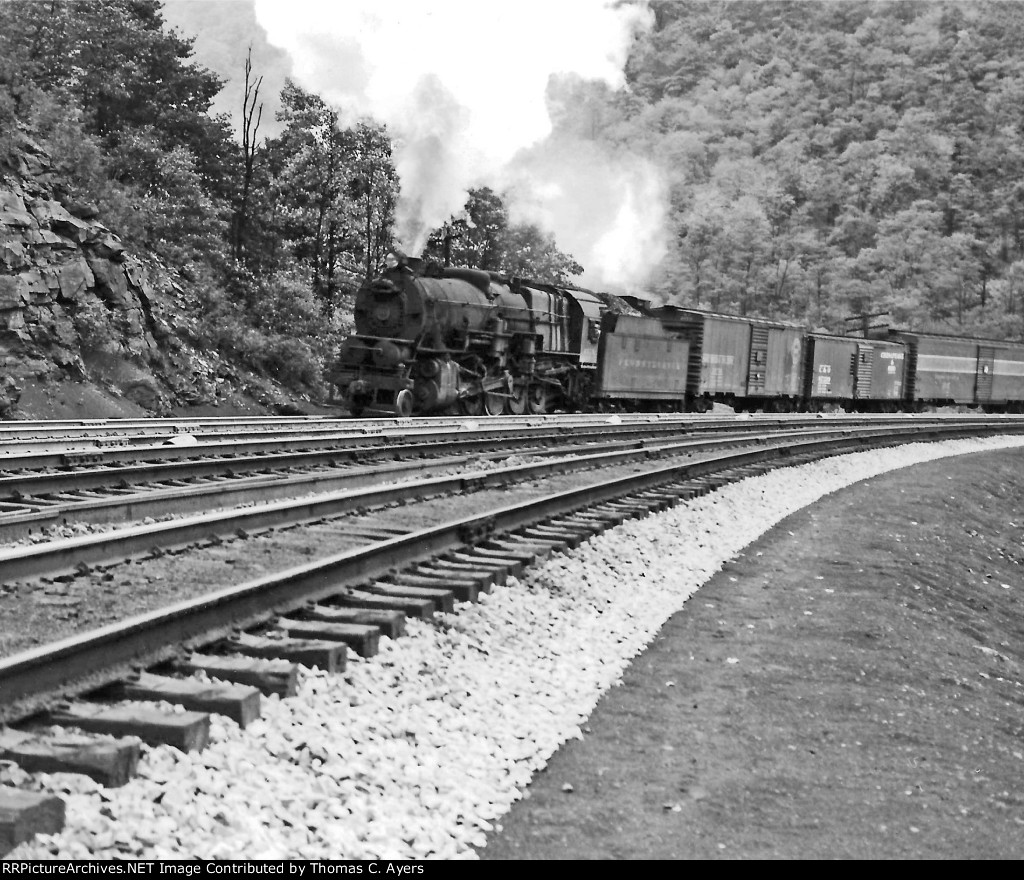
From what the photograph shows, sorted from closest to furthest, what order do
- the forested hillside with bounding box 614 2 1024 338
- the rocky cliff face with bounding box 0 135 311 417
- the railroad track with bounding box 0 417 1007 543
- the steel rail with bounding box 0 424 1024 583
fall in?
1. the steel rail with bounding box 0 424 1024 583
2. the railroad track with bounding box 0 417 1007 543
3. the rocky cliff face with bounding box 0 135 311 417
4. the forested hillside with bounding box 614 2 1024 338

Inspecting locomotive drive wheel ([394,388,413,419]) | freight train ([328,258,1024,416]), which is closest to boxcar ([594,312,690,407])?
freight train ([328,258,1024,416])

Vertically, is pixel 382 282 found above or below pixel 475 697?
above

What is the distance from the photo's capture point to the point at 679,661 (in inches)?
261

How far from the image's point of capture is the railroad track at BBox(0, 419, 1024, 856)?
159 inches

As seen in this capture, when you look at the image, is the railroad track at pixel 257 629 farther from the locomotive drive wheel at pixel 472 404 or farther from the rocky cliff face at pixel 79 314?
the locomotive drive wheel at pixel 472 404

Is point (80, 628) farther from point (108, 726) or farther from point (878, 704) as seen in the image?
point (878, 704)

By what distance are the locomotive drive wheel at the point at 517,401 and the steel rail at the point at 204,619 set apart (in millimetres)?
15519

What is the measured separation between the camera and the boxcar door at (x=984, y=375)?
43375 mm

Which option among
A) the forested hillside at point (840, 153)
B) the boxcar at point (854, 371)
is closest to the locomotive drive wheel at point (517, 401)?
the boxcar at point (854, 371)

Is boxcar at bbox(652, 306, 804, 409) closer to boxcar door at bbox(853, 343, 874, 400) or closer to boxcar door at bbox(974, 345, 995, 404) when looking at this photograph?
boxcar door at bbox(853, 343, 874, 400)

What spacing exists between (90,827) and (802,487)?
1307 centimetres

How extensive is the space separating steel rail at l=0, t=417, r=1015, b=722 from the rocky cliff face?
12333mm

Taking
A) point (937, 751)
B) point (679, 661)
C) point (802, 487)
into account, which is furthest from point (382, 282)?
point (937, 751)
